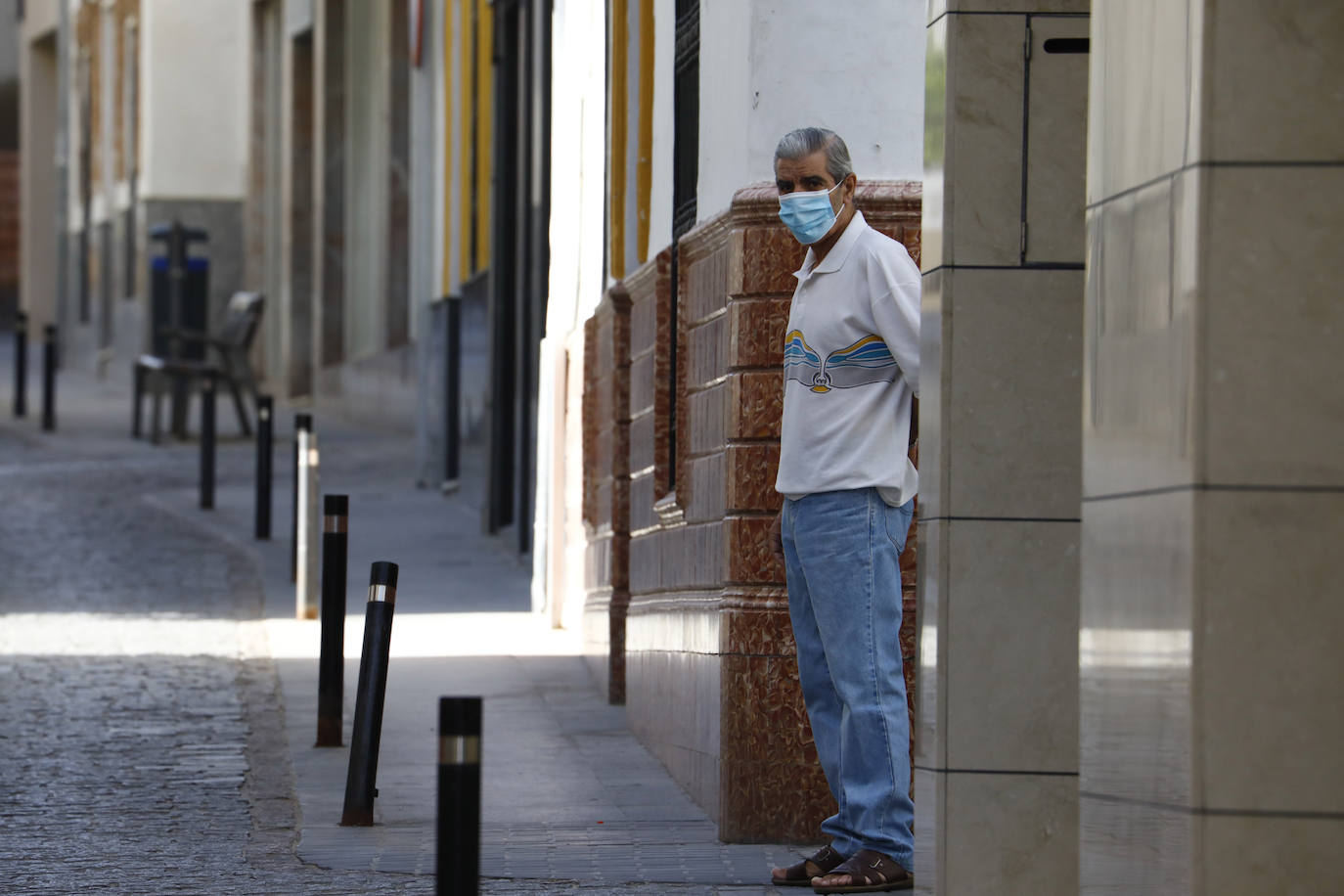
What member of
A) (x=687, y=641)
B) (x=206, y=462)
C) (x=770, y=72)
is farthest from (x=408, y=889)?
(x=206, y=462)

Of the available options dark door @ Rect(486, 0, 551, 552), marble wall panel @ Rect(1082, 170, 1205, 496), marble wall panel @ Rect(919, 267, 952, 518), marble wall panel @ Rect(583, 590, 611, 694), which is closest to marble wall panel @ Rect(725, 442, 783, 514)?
marble wall panel @ Rect(919, 267, 952, 518)

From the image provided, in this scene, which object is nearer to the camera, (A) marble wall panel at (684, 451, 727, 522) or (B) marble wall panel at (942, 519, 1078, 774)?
(B) marble wall panel at (942, 519, 1078, 774)

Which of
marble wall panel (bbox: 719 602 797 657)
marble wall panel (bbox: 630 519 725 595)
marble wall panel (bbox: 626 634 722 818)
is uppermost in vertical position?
marble wall panel (bbox: 630 519 725 595)

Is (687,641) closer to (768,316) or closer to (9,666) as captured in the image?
(768,316)

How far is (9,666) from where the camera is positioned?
1095 cm

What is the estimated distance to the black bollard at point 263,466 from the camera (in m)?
15.2

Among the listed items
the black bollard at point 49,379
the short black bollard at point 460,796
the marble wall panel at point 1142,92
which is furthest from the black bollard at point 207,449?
the short black bollard at point 460,796

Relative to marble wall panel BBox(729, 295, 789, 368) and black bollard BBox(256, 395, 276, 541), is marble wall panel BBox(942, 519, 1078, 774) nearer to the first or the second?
marble wall panel BBox(729, 295, 789, 368)

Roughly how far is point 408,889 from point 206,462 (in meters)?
11.3

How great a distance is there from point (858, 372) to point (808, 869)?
131 cm

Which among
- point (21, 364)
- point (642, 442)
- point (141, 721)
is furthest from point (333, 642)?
point (21, 364)

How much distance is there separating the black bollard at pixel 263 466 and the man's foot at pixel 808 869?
9.09 meters

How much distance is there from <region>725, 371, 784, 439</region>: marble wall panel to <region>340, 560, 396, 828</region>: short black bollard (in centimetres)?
117

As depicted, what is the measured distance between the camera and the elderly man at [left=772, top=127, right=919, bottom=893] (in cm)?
628
